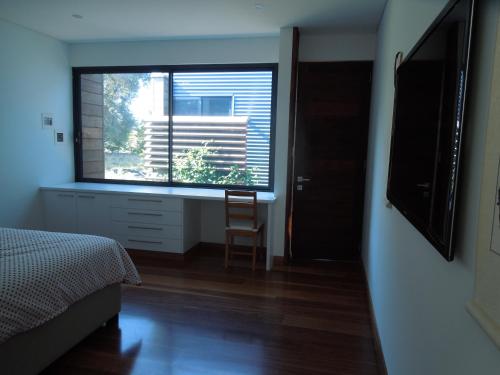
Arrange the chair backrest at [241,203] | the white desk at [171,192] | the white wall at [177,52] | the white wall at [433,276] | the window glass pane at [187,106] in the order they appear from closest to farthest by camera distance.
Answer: the white wall at [433,276] < the chair backrest at [241,203] < the white desk at [171,192] < the white wall at [177,52] < the window glass pane at [187,106]

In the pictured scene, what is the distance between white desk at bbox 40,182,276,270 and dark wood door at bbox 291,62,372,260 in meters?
0.47

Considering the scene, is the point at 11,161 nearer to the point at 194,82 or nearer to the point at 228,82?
the point at 194,82

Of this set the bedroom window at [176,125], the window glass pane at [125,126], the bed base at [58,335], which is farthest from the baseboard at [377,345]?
the window glass pane at [125,126]

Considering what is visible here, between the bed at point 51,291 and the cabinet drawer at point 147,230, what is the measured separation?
1.39 metres

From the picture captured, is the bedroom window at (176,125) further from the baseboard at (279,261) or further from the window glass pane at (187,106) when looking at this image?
the baseboard at (279,261)

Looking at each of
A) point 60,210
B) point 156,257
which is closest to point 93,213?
point 60,210

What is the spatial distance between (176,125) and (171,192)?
3.26 feet

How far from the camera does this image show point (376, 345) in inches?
96.5

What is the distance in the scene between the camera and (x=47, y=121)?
4.47 meters

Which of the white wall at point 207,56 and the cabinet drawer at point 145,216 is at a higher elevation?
the white wall at point 207,56

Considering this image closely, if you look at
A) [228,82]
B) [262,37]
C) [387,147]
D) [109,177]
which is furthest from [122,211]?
[387,147]

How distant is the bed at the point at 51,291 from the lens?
181 centimetres

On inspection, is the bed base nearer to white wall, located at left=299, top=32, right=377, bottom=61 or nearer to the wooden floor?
the wooden floor

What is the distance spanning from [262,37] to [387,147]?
2374 millimetres
